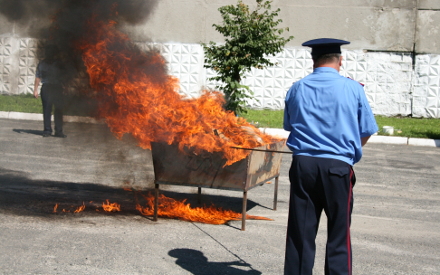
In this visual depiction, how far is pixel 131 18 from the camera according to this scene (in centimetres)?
699

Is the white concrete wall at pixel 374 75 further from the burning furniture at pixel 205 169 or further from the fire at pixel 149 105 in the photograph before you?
the burning furniture at pixel 205 169

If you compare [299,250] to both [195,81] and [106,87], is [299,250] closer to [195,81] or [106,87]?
[106,87]

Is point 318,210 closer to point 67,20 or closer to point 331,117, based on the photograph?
point 331,117

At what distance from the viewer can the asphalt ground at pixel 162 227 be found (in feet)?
15.1

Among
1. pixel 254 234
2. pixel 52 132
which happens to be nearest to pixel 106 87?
pixel 254 234

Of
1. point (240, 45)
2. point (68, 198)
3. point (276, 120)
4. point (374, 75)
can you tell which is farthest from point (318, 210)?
point (374, 75)

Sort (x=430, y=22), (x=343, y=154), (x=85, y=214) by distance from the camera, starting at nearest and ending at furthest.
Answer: (x=343, y=154) → (x=85, y=214) → (x=430, y=22)

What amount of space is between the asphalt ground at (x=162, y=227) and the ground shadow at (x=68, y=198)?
0.05 ft

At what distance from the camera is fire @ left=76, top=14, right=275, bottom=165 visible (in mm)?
5523

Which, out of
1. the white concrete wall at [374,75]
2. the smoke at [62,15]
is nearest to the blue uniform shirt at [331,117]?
the smoke at [62,15]

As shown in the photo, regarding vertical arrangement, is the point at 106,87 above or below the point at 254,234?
above

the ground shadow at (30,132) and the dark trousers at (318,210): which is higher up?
the dark trousers at (318,210)

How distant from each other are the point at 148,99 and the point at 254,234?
2.00 meters

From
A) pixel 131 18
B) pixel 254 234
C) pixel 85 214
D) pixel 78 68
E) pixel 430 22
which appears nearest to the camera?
pixel 254 234
